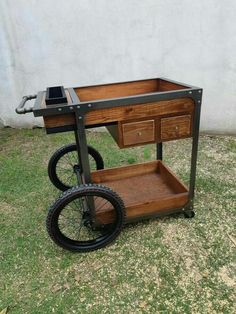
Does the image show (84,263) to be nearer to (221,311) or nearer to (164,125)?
(221,311)

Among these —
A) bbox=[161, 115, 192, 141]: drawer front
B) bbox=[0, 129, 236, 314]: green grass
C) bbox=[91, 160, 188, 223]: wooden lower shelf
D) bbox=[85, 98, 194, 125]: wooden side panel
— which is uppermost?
bbox=[85, 98, 194, 125]: wooden side panel

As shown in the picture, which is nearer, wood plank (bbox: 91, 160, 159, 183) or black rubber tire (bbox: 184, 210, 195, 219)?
black rubber tire (bbox: 184, 210, 195, 219)

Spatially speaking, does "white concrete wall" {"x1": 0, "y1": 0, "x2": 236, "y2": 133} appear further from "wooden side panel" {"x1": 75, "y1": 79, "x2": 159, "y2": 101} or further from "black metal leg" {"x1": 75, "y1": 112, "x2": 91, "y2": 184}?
"black metal leg" {"x1": 75, "y1": 112, "x2": 91, "y2": 184}

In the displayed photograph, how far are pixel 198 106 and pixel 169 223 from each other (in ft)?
3.09

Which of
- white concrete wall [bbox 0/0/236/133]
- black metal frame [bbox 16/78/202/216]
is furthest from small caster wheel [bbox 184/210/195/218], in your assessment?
white concrete wall [bbox 0/0/236/133]

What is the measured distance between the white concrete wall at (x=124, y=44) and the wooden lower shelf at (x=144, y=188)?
1.65 metres

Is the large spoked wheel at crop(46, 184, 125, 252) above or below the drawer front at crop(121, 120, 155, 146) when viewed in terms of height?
below

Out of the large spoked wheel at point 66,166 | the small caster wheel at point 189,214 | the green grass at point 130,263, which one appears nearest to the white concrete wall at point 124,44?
the large spoked wheel at point 66,166

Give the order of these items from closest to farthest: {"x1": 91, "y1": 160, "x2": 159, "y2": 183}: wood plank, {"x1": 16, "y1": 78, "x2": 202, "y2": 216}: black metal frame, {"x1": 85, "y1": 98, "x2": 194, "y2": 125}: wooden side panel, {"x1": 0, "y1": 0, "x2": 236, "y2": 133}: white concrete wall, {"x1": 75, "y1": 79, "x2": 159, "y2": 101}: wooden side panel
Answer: {"x1": 16, "y1": 78, "x2": 202, "y2": 216}: black metal frame
{"x1": 85, "y1": 98, "x2": 194, "y2": 125}: wooden side panel
{"x1": 75, "y1": 79, "x2": 159, "y2": 101}: wooden side panel
{"x1": 91, "y1": 160, "x2": 159, "y2": 183}: wood plank
{"x1": 0, "y1": 0, "x2": 236, "y2": 133}: white concrete wall

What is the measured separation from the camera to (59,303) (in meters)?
1.62

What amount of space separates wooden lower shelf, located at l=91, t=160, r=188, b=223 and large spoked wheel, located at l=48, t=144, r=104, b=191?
245mm

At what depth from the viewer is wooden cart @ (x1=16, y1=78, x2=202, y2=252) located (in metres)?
1.64

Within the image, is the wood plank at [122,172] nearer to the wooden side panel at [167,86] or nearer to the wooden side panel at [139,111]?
the wooden side panel at [167,86]

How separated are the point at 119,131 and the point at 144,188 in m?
0.81
